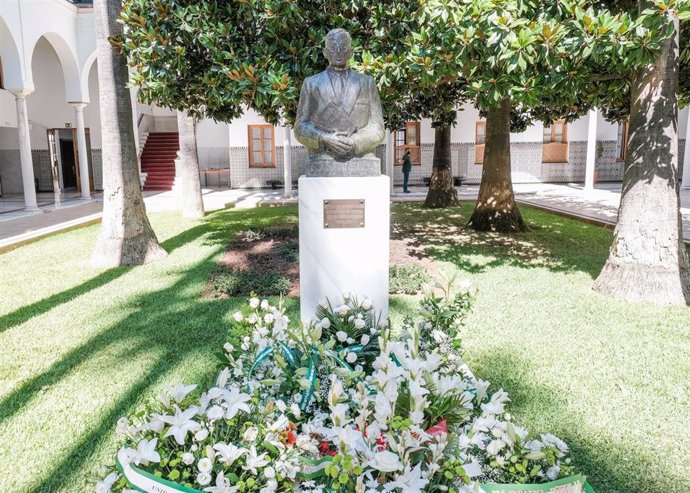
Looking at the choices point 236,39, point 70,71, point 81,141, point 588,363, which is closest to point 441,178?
point 236,39

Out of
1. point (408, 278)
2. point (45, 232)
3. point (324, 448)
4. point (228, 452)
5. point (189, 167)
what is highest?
point (189, 167)

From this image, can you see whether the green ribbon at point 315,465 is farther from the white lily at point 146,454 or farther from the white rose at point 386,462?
the white lily at point 146,454

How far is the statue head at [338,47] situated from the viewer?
4137 millimetres

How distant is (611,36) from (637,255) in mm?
2468

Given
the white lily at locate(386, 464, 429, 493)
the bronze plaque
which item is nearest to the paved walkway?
the bronze plaque

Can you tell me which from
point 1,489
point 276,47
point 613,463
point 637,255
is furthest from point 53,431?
point 637,255

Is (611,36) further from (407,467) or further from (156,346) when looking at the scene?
(156,346)

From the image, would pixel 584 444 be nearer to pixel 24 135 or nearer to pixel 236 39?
pixel 236 39

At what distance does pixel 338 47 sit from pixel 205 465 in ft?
10.9

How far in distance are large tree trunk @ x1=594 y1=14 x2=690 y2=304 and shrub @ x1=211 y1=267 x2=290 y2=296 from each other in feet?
13.1

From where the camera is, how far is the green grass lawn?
121 inches

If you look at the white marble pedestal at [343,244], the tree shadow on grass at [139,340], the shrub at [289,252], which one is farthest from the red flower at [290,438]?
the shrub at [289,252]

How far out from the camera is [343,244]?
420 centimetres

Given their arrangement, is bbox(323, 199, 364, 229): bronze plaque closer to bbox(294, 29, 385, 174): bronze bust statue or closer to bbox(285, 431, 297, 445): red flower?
bbox(294, 29, 385, 174): bronze bust statue
